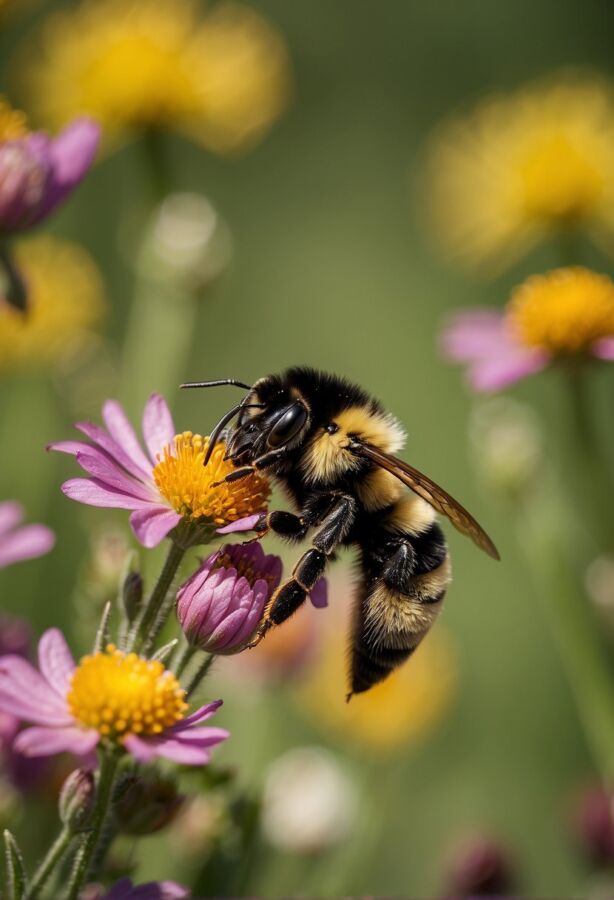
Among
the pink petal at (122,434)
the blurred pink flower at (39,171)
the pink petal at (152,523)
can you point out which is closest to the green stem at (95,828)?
the pink petal at (152,523)

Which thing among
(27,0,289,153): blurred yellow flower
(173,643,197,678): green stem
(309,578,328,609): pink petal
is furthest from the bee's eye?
(27,0,289,153): blurred yellow flower

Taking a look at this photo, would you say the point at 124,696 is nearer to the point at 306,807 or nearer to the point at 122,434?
the point at 122,434

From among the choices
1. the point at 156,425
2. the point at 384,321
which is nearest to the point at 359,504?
the point at 156,425

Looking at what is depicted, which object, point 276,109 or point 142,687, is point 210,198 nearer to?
point 276,109

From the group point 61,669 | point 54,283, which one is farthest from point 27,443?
point 61,669

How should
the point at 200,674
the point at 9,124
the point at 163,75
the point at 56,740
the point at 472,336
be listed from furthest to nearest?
the point at 163,75 → the point at 472,336 → the point at 9,124 → the point at 200,674 → the point at 56,740
